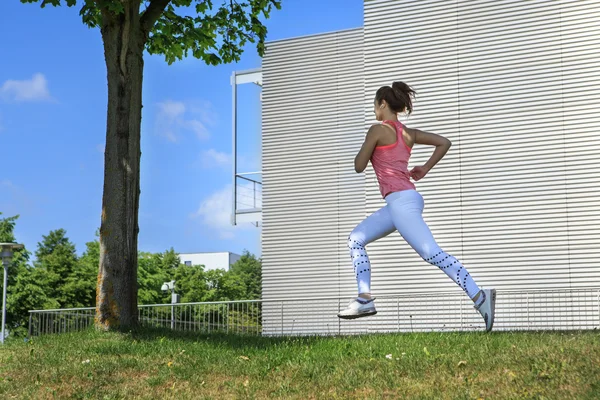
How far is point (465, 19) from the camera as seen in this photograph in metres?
17.5

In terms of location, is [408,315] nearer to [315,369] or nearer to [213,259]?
[315,369]

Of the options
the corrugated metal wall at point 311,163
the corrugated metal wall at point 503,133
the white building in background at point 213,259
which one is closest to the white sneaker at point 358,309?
the corrugated metal wall at point 503,133

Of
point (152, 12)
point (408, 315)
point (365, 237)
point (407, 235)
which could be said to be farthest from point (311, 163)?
point (407, 235)

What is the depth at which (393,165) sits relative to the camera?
747cm

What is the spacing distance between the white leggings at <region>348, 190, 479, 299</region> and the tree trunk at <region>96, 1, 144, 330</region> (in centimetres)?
384

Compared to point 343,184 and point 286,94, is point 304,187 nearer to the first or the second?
point 343,184

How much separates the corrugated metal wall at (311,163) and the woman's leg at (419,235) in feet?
42.9

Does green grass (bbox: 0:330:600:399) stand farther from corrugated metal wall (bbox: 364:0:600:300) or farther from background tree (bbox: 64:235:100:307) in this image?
background tree (bbox: 64:235:100:307)

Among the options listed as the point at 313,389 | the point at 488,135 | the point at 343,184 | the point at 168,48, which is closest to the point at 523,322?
the point at 488,135

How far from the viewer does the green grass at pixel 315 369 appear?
18.7 ft

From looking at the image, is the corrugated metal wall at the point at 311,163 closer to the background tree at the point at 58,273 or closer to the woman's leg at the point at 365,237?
the woman's leg at the point at 365,237

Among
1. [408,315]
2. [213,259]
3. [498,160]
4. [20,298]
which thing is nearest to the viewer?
[498,160]

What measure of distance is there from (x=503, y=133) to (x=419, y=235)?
33.5ft

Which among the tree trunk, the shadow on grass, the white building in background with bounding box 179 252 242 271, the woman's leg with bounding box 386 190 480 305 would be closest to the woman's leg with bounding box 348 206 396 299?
the woman's leg with bounding box 386 190 480 305
